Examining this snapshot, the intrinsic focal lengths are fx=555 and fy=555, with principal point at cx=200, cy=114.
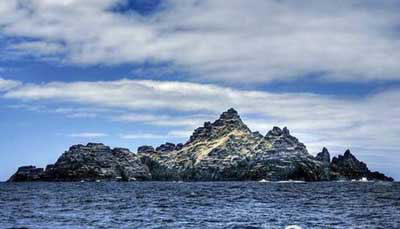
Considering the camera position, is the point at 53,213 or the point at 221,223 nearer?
the point at 221,223

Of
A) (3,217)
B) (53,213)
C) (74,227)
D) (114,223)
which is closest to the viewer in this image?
(74,227)

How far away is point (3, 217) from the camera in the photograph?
6012cm

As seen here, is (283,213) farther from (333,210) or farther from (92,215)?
(92,215)

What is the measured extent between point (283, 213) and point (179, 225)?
1811 centimetres

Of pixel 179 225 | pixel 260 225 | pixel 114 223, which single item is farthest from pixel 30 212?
pixel 260 225

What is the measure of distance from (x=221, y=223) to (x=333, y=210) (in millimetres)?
21307

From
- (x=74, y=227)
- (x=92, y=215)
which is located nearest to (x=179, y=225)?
(x=74, y=227)

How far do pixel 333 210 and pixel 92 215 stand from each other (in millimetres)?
29829

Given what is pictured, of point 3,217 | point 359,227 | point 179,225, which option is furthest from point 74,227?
point 359,227

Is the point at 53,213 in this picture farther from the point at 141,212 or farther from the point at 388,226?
the point at 388,226

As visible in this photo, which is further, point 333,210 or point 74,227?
point 333,210

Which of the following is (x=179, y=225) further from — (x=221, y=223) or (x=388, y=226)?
(x=388, y=226)

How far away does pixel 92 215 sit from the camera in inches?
2456

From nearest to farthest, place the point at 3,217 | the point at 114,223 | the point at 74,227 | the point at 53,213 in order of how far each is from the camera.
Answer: the point at 74,227 < the point at 114,223 < the point at 3,217 < the point at 53,213
